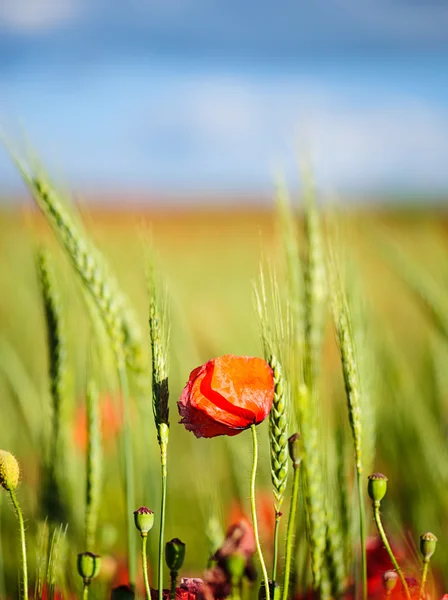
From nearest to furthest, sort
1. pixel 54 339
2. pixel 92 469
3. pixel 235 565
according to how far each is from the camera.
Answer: pixel 235 565 → pixel 92 469 → pixel 54 339

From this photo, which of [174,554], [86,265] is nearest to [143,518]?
[174,554]

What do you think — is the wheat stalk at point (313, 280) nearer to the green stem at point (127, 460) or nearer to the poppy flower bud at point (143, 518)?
the green stem at point (127, 460)

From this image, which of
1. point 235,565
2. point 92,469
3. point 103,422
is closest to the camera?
point 235,565

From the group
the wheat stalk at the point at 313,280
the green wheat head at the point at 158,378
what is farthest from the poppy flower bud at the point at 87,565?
the wheat stalk at the point at 313,280

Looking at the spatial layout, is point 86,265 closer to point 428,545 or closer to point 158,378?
point 158,378

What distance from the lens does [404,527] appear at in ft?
3.63

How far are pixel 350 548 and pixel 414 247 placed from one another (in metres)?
5.78

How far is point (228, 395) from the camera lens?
47 cm

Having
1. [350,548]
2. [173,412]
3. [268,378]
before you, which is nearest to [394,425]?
[350,548]

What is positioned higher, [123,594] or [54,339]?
[54,339]

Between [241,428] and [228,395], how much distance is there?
3 centimetres

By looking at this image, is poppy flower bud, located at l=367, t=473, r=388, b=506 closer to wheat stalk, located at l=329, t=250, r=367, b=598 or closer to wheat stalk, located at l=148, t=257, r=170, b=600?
wheat stalk, located at l=329, t=250, r=367, b=598

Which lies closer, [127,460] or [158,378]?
[158,378]

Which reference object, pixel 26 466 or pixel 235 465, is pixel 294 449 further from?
pixel 26 466
